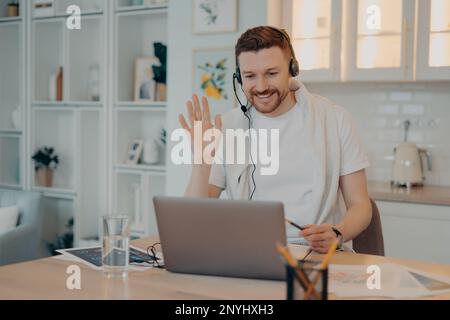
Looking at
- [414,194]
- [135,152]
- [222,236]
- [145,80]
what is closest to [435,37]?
[414,194]

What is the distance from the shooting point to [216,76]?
3.56 meters

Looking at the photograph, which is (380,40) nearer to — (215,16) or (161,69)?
(215,16)

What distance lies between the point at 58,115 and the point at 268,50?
3087mm

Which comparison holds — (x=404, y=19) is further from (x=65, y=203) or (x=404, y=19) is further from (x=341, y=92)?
(x=65, y=203)

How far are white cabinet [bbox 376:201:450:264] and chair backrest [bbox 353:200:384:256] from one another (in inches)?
43.3

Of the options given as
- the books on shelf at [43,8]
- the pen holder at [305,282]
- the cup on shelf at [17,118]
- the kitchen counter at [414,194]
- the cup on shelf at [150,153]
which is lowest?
the kitchen counter at [414,194]

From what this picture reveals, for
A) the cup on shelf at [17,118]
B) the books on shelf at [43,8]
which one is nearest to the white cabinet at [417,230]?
the books on shelf at [43,8]

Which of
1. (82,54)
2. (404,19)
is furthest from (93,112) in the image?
(404,19)

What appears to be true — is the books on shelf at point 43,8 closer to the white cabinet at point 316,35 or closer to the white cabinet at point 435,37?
the white cabinet at point 316,35

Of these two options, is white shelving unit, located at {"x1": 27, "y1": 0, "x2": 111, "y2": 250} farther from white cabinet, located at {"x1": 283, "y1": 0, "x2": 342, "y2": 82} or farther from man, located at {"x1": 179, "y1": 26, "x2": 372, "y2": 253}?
man, located at {"x1": 179, "y1": 26, "x2": 372, "y2": 253}

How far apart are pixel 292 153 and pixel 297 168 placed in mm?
58

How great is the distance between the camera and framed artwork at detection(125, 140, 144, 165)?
13.9ft

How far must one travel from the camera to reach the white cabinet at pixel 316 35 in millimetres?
3365

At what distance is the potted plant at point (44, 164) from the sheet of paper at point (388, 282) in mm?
3366
